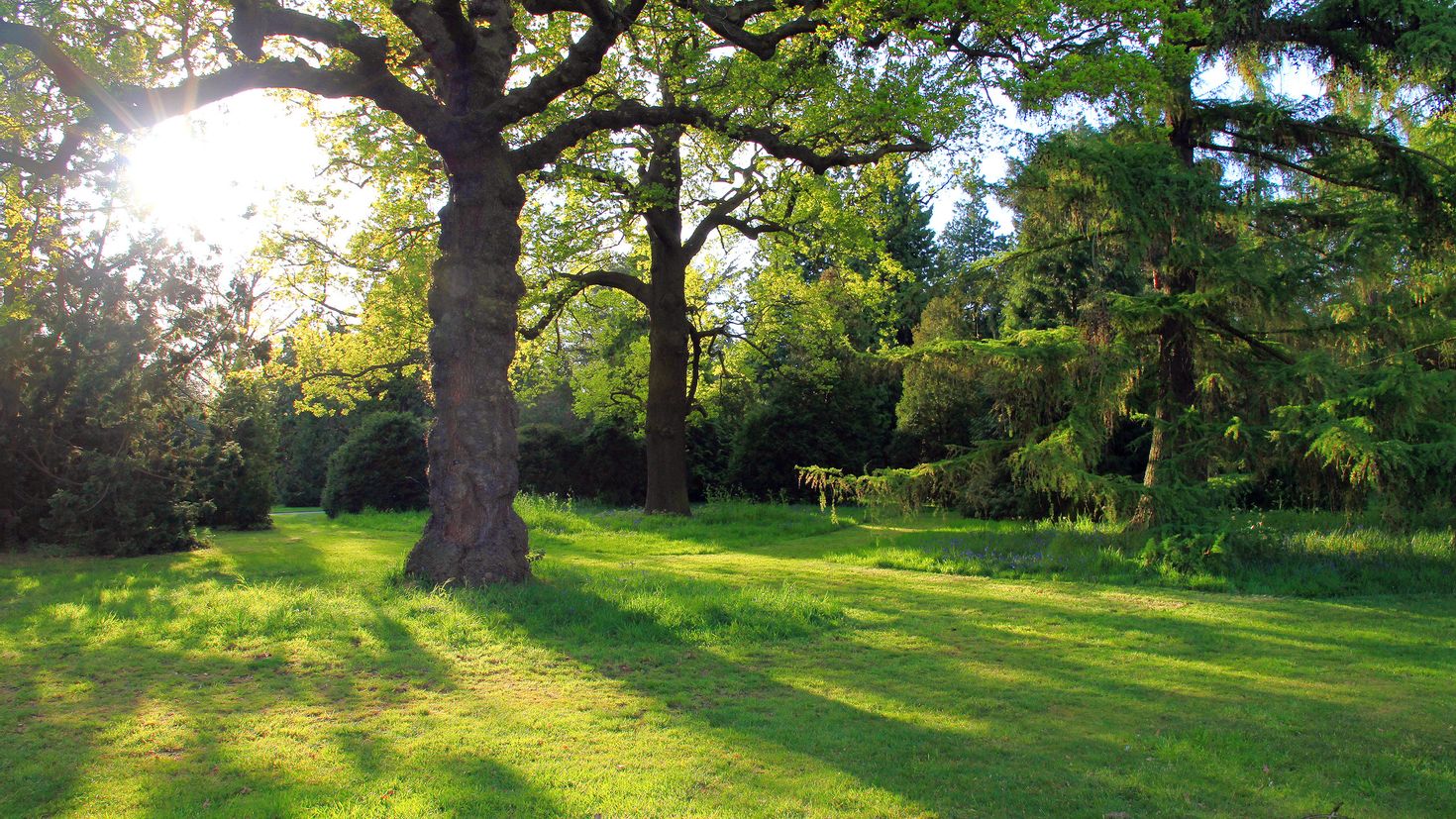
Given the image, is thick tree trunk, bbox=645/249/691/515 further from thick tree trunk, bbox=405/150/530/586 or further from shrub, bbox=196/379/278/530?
thick tree trunk, bbox=405/150/530/586

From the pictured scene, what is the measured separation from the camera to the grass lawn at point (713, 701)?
14.1 ft

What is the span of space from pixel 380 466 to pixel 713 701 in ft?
72.9

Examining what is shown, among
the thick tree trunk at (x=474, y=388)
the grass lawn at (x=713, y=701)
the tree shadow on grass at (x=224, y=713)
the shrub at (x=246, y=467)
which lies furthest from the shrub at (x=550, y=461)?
the tree shadow on grass at (x=224, y=713)

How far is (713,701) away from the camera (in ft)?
19.4

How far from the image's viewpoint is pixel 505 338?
10.2m

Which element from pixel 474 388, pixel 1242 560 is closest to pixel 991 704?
pixel 474 388

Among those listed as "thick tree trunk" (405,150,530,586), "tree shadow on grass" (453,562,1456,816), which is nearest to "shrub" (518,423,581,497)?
"thick tree trunk" (405,150,530,586)

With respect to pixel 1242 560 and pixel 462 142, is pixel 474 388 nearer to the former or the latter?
pixel 462 142

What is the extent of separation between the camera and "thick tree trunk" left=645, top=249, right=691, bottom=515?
2080 centimetres

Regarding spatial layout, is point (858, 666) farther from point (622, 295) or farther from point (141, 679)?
point (622, 295)

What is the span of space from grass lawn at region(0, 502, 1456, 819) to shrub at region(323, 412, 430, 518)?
15100 mm

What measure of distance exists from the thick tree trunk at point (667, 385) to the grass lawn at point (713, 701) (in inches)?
402

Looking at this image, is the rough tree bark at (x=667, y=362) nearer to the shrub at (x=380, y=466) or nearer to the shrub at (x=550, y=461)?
the shrub at (x=380, y=466)

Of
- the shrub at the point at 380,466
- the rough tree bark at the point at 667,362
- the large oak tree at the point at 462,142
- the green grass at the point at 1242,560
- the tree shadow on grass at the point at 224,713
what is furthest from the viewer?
the shrub at the point at 380,466
